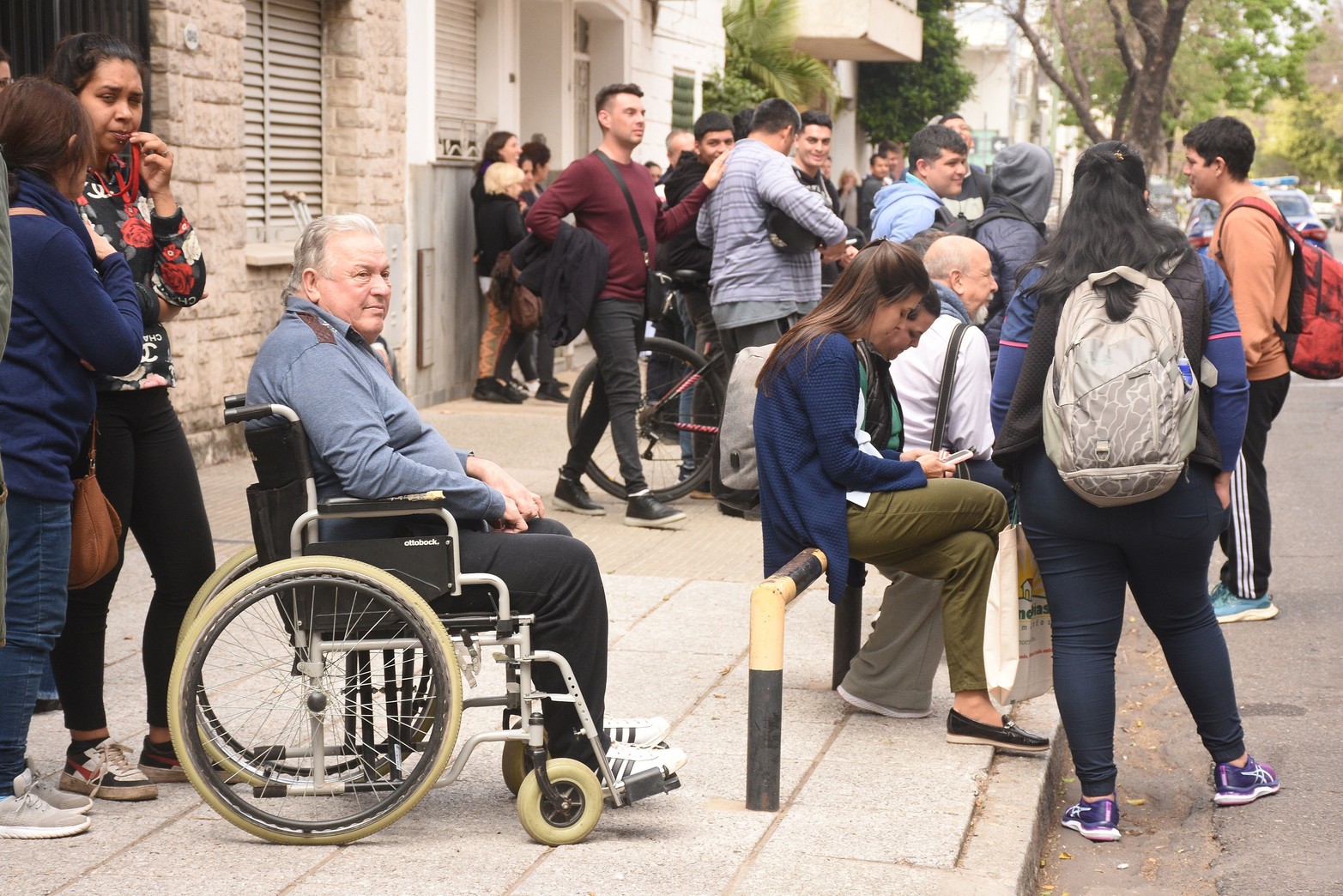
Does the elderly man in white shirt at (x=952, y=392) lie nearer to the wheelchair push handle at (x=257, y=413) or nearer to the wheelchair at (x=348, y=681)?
the wheelchair at (x=348, y=681)

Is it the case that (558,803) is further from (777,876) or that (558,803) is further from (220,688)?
(220,688)

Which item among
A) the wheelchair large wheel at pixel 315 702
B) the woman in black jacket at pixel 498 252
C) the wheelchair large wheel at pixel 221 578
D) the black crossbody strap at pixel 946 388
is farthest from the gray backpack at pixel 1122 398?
the woman in black jacket at pixel 498 252

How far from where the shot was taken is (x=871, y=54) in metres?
29.8

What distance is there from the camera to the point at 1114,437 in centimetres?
413

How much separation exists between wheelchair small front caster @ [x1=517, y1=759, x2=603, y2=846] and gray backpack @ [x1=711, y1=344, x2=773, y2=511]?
5.22 feet

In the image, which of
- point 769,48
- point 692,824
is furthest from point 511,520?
point 769,48

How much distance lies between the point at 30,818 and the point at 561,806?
49.6 inches

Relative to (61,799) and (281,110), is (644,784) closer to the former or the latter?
(61,799)

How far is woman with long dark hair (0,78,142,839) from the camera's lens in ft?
12.4

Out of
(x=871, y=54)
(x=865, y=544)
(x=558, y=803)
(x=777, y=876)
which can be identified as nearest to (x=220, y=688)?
(x=558, y=803)

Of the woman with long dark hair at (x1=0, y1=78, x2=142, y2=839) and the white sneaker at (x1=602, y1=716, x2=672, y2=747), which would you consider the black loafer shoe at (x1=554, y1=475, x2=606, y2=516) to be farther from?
the woman with long dark hair at (x1=0, y1=78, x2=142, y2=839)

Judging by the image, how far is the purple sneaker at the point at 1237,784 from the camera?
4.80 m

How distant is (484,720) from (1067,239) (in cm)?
224

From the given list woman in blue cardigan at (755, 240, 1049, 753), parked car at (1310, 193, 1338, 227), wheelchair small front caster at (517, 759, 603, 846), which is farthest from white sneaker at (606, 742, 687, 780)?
parked car at (1310, 193, 1338, 227)
